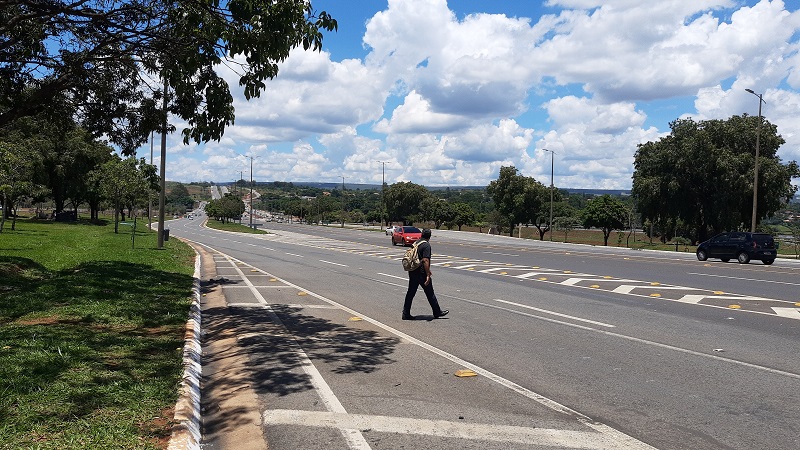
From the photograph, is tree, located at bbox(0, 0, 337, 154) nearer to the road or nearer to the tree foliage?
the road

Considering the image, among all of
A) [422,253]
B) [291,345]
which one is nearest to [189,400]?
[291,345]

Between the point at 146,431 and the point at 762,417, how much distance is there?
527cm

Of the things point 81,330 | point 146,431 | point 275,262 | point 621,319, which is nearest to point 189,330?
point 81,330

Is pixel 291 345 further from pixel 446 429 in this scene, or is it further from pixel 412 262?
pixel 446 429

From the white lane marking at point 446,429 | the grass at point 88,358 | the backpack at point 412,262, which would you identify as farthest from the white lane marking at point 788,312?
the grass at point 88,358

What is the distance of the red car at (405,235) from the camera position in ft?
133

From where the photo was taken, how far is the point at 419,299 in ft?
45.6

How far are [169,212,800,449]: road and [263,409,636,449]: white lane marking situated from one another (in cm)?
2

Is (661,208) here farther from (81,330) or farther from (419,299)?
(81,330)

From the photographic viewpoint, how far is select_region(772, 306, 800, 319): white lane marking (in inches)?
449

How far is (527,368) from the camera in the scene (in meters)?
7.48

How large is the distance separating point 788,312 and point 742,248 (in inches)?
685

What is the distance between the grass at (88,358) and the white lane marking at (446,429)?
1124 mm

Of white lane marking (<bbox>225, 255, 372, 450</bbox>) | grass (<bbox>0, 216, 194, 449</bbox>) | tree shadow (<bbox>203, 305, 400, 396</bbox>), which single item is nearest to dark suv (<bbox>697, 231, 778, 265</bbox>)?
tree shadow (<bbox>203, 305, 400, 396</bbox>)
